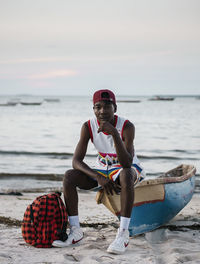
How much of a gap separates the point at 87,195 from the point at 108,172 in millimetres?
3810

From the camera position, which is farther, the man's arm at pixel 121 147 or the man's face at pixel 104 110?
the man's face at pixel 104 110

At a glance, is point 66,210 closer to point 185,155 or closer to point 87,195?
point 87,195

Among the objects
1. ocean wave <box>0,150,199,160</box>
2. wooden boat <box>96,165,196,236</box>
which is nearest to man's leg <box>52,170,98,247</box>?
wooden boat <box>96,165,196,236</box>

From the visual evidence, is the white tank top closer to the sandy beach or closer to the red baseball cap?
the red baseball cap

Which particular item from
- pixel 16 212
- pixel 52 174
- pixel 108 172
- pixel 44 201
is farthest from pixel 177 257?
pixel 52 174

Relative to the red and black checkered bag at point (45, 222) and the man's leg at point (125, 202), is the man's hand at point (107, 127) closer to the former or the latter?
the man's leg at point (125, 202)

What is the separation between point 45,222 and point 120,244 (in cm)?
91

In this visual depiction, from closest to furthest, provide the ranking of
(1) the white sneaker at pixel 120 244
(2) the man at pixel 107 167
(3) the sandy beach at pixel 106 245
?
(3) the sandy beach at pixel 106 245 < (1) the white sneaker at pixel 120 244 < (2) the man at pixel 107 167

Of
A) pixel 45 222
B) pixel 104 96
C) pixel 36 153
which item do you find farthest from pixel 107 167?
pixel 36 153

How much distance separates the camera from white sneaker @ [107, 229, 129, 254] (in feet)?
12.0

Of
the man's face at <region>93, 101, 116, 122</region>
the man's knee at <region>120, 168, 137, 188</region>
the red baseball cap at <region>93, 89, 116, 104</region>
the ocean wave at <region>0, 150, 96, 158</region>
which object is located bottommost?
Result: the ocean wave at <region>0, 150, 96, 158</region>

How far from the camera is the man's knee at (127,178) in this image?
3.74 metres

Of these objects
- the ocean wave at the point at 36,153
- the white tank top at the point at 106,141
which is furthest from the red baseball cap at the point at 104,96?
the ocean wave at the point at 36,153

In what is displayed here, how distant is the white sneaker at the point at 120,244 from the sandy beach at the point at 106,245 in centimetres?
5
